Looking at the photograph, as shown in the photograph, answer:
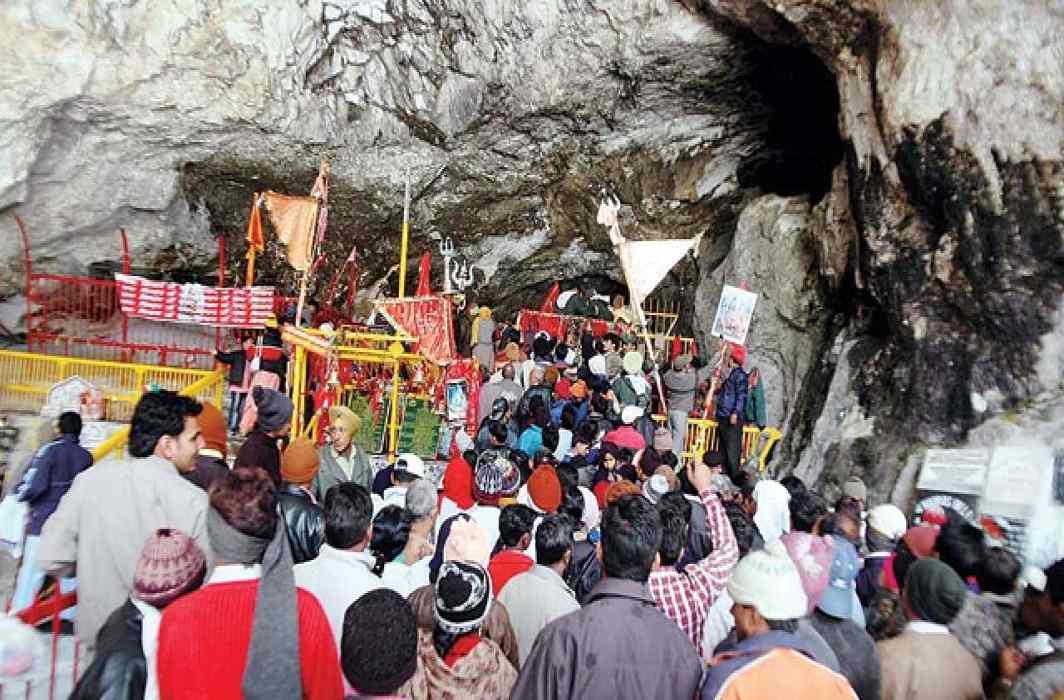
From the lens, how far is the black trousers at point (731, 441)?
1130 cm

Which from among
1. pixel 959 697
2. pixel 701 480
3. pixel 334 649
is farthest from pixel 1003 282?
pixel 334 649

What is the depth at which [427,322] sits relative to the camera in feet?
36.9

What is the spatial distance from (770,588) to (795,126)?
13.6 meters

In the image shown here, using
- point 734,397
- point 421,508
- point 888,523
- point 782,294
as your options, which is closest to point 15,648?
point 421,508

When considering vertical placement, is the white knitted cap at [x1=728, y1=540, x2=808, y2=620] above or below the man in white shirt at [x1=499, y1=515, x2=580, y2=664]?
above

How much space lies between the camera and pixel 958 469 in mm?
8344

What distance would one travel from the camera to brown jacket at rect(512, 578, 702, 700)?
241cm

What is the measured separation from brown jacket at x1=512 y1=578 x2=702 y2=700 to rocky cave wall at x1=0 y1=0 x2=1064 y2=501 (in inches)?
300

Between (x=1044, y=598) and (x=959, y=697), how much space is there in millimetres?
574

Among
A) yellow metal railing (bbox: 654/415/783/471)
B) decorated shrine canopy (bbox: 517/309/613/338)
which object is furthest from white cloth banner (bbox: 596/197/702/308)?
decorated shrine canopy (bbox: 517/309/613/338)

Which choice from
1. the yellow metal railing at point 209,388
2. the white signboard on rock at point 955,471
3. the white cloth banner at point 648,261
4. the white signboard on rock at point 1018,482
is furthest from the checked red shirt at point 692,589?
the white cloth banner at point 648,261

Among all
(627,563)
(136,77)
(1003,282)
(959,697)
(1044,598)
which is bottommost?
(959,697)

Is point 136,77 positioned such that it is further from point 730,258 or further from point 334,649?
point 334,649

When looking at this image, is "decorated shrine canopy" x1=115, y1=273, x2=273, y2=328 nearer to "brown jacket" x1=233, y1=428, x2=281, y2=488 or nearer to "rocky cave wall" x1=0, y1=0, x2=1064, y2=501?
"rocky cave wall" x1=0, y1=0, x2=1064, y2=501
